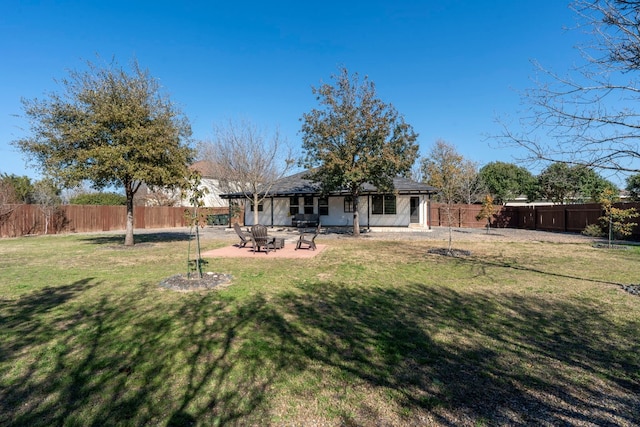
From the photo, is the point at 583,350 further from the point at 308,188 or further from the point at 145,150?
the point at 308,188

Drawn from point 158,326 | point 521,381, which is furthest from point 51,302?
point 521,381

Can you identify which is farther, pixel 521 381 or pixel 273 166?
pixel 273 166

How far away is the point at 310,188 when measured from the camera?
25297mm

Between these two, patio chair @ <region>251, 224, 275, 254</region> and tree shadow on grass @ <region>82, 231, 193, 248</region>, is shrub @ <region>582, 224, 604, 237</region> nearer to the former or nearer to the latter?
patio chair @ <region>251, 224, 275, 254</region>

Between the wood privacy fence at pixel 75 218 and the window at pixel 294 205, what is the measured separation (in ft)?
21.0

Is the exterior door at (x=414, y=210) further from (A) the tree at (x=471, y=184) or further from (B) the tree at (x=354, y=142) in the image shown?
(A) the tree at (x=471, y=184)

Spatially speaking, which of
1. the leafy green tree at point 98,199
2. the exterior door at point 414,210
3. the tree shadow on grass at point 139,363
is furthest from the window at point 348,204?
the leafy green tree at point 98,199

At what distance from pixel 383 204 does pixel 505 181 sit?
77.9ft

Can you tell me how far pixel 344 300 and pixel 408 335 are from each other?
1735mm

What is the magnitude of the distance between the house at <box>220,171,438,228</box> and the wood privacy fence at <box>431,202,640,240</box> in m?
2.23

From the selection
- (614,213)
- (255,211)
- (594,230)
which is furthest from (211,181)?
(614,213)

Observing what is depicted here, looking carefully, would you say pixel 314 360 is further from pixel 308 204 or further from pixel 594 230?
pixel 308 204

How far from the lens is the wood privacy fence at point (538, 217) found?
19334mm

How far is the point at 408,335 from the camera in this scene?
429 centimetres
